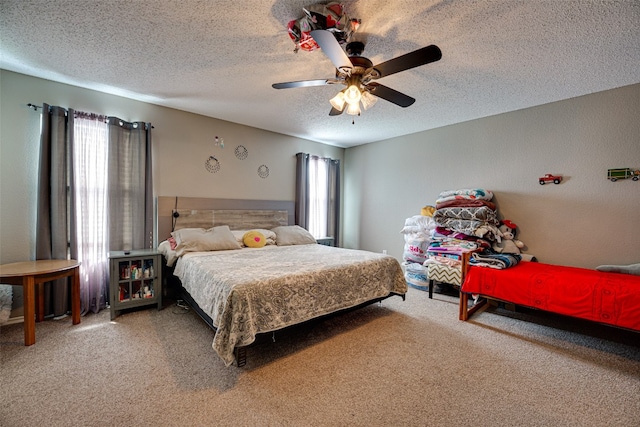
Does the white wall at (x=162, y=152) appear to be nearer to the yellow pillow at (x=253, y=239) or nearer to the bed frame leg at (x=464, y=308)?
the yellow pillow at (x=253, y=239)

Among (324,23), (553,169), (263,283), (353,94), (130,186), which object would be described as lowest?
(263,283)

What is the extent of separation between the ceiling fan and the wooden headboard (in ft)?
8.04

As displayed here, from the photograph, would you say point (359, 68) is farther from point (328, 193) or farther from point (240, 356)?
point (328, 193)

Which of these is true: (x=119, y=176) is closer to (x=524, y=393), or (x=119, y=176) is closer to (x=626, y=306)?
(x=524, y=393)

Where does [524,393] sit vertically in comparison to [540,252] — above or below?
below

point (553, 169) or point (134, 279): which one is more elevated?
point (553, 169)

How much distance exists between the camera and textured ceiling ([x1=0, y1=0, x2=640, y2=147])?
1.85m

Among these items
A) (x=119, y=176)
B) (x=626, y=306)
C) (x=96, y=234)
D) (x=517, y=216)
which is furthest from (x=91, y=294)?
(x=517, y=216)

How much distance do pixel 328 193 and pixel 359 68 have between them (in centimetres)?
370

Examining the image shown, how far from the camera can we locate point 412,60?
1.77 meters

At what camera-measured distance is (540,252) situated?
3529mm

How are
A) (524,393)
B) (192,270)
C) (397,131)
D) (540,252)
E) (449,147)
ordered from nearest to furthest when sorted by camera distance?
(524,393) < (192,270) < (540,252) < (449,147) < (397,131)

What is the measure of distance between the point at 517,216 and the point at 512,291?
4.71 ft

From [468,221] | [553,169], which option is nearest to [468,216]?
[468,221]
